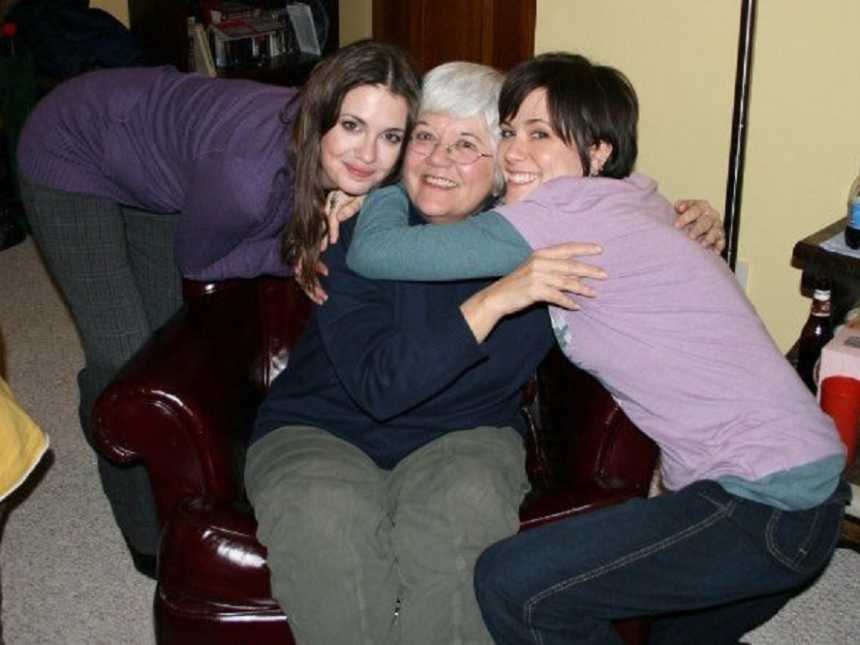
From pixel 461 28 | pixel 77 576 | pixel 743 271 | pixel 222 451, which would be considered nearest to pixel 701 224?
pixel 222 451

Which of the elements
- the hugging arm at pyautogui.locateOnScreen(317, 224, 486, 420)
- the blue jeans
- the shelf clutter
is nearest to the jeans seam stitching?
the blue jeans

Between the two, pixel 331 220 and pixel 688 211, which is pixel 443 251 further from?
pixel 688 211

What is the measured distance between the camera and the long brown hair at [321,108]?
1.75 meters

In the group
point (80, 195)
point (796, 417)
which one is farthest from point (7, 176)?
point (796, 417)

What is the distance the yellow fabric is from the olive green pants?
1.15 feet

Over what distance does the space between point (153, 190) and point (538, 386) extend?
31.8 inches

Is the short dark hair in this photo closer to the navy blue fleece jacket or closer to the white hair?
the white hair

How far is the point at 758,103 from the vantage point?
265cm

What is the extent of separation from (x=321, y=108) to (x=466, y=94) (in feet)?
0.79

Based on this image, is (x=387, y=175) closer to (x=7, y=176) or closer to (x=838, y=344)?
(x=838, y=344)

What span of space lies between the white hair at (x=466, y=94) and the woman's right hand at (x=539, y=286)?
1.05 feet

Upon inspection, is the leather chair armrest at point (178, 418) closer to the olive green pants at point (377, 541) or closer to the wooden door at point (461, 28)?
the olive green pants at point (377, 541)

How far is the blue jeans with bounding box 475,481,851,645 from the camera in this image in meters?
1.45

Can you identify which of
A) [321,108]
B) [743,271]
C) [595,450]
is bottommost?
[743,271]
